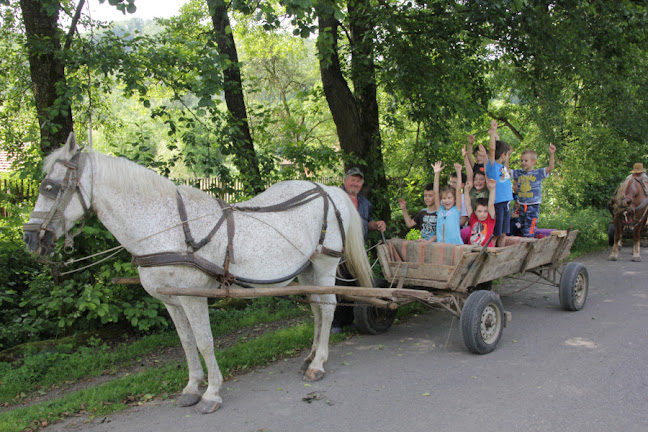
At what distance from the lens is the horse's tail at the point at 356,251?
16.0 feet

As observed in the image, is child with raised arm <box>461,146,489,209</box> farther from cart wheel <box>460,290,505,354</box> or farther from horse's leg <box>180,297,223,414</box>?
horse's leg <box>180,297,223,414</box>

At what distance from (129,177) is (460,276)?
3273mm

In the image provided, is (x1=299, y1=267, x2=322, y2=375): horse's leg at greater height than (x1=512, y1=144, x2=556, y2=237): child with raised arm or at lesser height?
lesser

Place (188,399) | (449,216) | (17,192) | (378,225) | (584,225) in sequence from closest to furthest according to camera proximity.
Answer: (188,399) < (378,225) < (449,216) < (17,192) < (584,225)

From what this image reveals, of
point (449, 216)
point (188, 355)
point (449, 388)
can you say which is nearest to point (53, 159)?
point (188, 355)

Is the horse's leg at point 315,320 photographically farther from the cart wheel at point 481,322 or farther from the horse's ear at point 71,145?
the horse's ear at point 71,145

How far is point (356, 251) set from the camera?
16.2 feet

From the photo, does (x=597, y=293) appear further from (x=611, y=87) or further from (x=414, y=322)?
(x=611, y=87)

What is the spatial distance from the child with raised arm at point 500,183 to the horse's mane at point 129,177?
3.87 meters

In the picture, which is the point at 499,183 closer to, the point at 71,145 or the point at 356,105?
the point at 356,105

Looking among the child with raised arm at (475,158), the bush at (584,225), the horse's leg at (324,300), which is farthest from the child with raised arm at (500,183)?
the bush at (584,225)

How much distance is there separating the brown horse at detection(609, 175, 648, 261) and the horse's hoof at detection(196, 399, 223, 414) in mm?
9807

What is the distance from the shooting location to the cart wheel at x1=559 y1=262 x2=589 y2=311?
20.7 ft

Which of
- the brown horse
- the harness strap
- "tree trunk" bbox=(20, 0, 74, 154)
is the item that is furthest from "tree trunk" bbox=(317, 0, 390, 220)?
the brown horse
